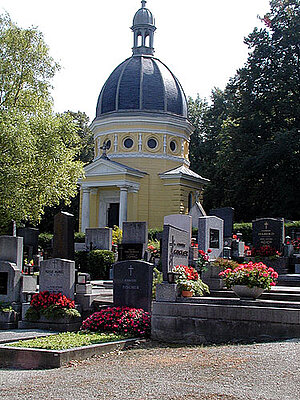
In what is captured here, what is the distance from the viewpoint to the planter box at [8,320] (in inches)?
500

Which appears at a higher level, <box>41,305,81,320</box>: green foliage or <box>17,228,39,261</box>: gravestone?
<box>17,228,39,261</box>: gravestone

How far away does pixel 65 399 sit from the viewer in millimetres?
6520

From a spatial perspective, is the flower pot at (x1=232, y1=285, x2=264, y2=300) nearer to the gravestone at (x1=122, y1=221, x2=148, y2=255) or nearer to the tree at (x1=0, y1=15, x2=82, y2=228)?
the gravestone at (x1=122, y1=221, x2=148, y2=255)

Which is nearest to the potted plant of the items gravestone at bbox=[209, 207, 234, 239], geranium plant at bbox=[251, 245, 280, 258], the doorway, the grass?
the grass

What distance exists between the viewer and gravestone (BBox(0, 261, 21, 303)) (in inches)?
534

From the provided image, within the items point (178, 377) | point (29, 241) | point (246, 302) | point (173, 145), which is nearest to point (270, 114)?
point (173, 145)

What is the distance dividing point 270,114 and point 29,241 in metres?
19.9

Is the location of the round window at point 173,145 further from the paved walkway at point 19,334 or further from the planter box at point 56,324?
the paved walkway at point 19,334

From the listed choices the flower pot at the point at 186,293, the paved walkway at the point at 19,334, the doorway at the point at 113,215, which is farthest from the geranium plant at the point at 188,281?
the doorway at the point at 113,215

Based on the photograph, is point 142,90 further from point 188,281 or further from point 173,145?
point 188,281

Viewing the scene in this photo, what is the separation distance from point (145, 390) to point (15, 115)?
Answer: 16753 millimetres

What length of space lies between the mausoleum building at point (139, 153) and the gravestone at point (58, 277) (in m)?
23.8

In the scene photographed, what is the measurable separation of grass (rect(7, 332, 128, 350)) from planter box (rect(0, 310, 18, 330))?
2.24 m

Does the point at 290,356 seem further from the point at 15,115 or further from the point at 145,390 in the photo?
the point at 15,115
